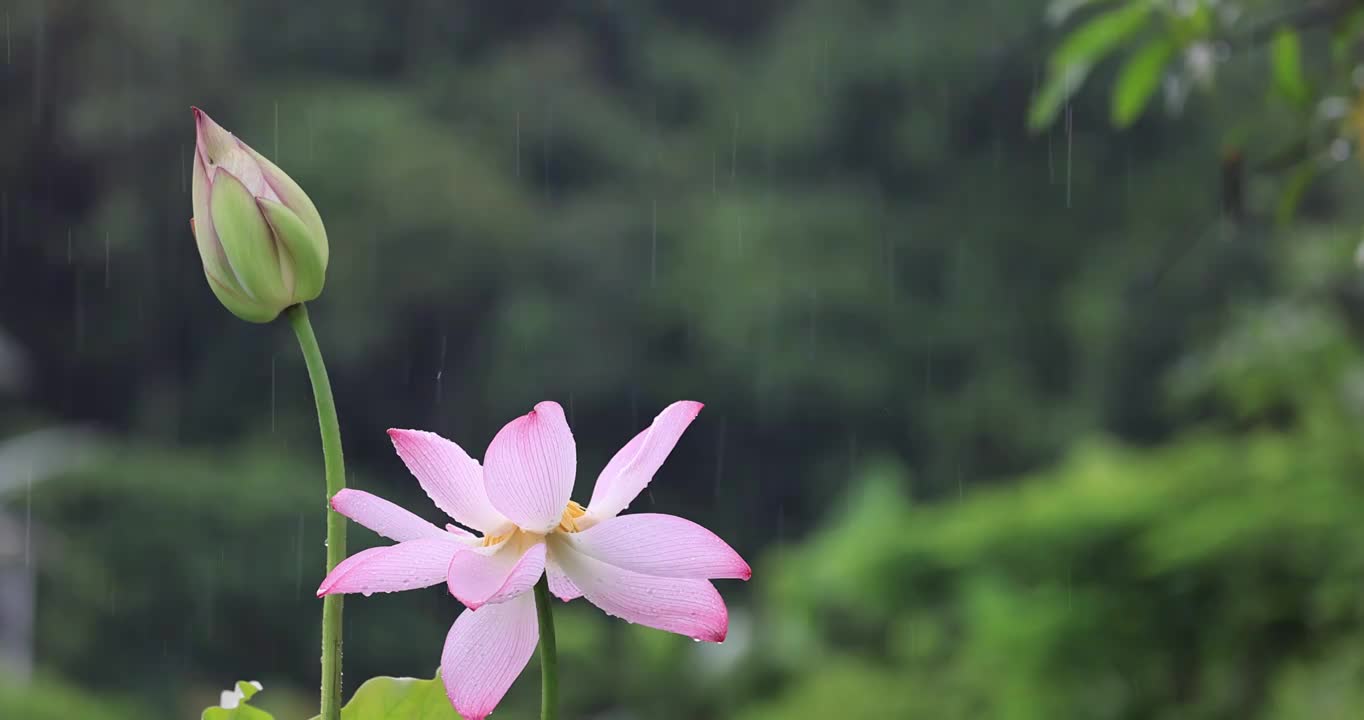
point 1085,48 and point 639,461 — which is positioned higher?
point 1085,48

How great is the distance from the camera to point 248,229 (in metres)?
0.21

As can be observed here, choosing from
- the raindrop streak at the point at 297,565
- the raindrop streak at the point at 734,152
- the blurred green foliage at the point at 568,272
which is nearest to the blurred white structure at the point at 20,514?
the blurred green foliage at the point at 568,272

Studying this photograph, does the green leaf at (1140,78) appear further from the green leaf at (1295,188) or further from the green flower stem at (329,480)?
the green flower stem at (329,480)

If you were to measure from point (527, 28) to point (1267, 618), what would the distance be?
8.52 metres

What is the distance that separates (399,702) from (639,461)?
0.07 metres

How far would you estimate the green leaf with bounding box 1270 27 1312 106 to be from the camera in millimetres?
547

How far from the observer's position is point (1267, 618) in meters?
1.53

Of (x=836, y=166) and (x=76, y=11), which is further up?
(x=76, y=11)

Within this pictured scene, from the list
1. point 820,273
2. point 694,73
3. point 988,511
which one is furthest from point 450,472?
point 694,73

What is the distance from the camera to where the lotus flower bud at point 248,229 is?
0.21 metres

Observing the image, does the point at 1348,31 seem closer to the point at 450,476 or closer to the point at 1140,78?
the point at 1140,78

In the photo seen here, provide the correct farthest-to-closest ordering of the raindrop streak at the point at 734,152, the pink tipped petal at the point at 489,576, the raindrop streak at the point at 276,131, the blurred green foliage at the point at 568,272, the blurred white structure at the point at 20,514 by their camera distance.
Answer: the raindrop streak at the point at 734,152
the raindrop streak at the point at 276,131
the blurred green foliage at the point at 568,272
the blurred white structure at the point at 20,514
the pink tipped petal at the point at 489,576

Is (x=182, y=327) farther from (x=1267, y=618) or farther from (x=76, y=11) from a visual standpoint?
(x=1267, y=618)

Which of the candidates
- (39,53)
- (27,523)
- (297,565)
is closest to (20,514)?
(27,523)
